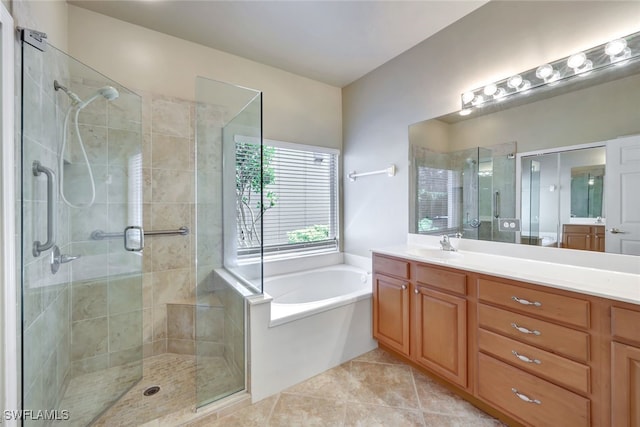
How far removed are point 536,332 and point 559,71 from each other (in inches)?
60.4

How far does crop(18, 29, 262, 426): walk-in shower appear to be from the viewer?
132 centimetres

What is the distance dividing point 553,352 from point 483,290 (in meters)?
0.37

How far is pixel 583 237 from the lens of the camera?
4.84 feet

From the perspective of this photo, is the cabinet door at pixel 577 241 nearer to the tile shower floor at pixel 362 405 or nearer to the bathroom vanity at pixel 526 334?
the bathroom vanity at pixel 526 334

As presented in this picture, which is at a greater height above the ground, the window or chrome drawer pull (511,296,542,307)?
the window

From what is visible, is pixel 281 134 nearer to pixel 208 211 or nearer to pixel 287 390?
pixel 208 211

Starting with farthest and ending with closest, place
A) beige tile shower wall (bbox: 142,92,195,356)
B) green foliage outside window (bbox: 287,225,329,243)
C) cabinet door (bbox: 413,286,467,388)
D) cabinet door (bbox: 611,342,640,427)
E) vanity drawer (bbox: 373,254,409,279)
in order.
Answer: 1. green foliage outside window (bbox: 287,225,329,243)
2. beige tile shower wall (bbox: 142,92,195,356)
3. vanity drawer (bbox: 373,254,409,279)
4. cabinet door (bbox: 413,286,467,388)
5. cabinet door (bbox: 611,342,640,427)

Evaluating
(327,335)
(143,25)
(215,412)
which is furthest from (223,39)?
(215,412)

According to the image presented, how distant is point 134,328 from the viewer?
6.46 feet

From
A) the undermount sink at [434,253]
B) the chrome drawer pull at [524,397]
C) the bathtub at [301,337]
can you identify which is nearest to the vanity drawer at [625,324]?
the chrome drawer pull at [524,397]

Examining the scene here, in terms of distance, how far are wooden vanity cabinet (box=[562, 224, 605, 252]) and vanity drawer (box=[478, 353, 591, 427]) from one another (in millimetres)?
799

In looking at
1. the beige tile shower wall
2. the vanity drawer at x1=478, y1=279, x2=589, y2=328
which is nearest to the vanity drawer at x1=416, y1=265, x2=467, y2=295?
the vanity drawer at x1=478, y1=279, x2=589, y2=328

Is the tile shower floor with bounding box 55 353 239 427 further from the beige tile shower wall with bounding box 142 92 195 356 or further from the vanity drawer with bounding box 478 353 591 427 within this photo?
the vanity drawer with bounding box 478 353 591 427

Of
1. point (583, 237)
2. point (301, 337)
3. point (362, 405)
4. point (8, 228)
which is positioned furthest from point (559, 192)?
point (8, 228)
